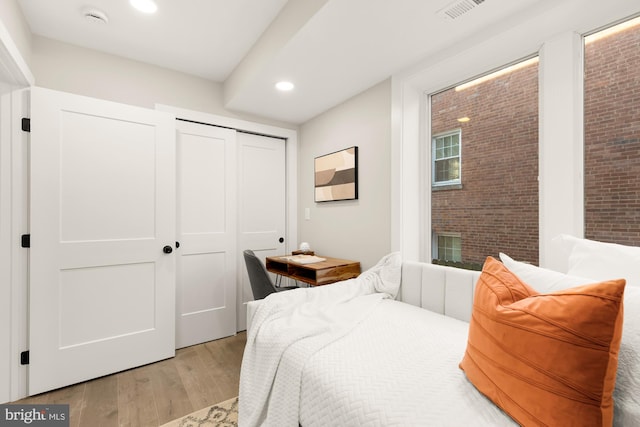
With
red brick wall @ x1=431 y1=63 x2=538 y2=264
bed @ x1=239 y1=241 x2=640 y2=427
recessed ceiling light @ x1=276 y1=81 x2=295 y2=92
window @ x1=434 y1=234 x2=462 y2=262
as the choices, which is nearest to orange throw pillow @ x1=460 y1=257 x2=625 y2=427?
bed @ x1=239 y1=241 x2=640 y2=427

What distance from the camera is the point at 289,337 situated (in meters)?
1.36

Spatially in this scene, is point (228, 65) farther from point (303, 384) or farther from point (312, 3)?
point (303, 384)

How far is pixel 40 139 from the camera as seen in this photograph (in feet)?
6.48

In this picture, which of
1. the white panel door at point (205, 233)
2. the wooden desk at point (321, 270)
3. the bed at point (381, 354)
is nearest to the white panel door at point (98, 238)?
the white panel door at point (205, 233)

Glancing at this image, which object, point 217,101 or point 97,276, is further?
point 217,101

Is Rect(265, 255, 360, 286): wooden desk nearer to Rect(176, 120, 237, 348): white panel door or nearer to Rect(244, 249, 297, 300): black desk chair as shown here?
Rect(244, 249, 297, 300): black desk chair

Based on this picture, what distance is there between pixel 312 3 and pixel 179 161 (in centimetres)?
178

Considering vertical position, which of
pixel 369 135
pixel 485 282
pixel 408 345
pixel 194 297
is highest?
pixel 369 135

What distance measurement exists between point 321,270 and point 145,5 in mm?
2136

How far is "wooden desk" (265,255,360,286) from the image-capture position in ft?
7.55

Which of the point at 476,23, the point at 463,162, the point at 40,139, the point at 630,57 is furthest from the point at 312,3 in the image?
the point at 40,139

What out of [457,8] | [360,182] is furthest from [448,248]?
[457,8]

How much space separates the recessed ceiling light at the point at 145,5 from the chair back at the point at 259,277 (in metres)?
1.76

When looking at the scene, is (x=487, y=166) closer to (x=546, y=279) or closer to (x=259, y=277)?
(x=546, y=279)
